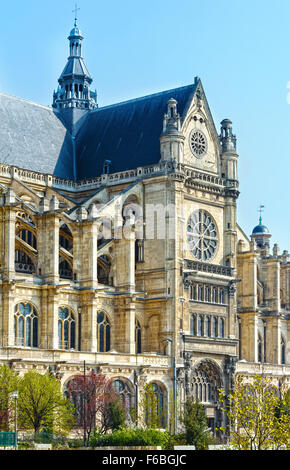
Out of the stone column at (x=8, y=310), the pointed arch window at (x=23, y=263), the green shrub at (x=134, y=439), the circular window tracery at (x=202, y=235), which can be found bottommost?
the green shrub at (x=134, y=439)

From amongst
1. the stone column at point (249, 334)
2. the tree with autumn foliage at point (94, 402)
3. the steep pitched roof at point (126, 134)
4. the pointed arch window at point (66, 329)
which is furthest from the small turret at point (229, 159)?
the tree with autumn foliage at point (94, 402)

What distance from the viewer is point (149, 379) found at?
256ft

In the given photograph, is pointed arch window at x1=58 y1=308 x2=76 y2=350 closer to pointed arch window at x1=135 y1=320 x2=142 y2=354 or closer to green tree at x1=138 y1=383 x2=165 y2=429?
green tree at x1=138 y1=383 x2=165 y2=429

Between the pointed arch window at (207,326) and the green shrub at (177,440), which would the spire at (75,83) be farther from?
the green shrub at (177,440)

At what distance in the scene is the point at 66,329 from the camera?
7731 centimetres

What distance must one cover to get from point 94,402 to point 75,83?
40.1 meters

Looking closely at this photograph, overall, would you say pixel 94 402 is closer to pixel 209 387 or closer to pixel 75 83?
pixel 209 387

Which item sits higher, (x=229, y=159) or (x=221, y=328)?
(x=229, y=159)

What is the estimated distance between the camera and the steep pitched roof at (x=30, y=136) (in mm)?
86000

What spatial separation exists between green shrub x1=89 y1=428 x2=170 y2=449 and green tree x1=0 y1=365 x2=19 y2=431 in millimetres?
5982

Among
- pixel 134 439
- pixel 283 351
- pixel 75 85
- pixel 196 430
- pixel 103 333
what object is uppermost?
pixel 75 85

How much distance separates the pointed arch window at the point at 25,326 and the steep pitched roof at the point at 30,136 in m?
14.5

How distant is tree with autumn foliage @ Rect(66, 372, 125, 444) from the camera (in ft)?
223

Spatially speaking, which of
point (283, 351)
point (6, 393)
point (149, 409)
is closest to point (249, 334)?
point (283, 351)
